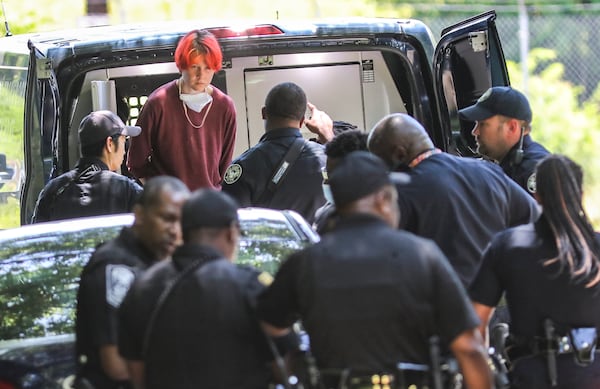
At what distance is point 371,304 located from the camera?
417cm

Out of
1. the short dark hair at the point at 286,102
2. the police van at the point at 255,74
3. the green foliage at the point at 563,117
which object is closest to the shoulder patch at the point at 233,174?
the short dark hair at the point at 286,102

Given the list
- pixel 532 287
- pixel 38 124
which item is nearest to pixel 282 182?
pixel 38 124

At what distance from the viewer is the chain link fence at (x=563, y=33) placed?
1811 centimetres

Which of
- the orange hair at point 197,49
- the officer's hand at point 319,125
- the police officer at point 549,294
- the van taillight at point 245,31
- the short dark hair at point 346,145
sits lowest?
the police officer at point 549,294

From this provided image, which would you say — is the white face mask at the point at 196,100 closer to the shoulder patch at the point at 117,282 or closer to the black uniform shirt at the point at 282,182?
the black uniform shirt at the point at 282,182

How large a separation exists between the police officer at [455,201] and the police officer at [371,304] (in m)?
1.24

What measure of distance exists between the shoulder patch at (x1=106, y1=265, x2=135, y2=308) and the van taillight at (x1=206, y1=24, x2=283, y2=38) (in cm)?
318

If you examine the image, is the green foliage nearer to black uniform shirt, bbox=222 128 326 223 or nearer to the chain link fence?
the chain link fence

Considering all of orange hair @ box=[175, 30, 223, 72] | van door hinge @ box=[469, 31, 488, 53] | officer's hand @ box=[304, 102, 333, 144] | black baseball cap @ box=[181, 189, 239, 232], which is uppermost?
orange hair @ box=[175, 30, 223, 72]

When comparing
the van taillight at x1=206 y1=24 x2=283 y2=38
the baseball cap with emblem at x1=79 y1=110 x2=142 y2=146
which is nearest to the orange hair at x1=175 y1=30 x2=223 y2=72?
the van taillight at x1=206 y1=24 x2=283 y2=38

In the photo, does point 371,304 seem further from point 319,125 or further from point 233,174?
point 319,125

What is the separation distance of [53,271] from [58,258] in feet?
0.27

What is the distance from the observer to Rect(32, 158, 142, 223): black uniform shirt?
270 inches

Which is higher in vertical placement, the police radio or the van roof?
the van roof
